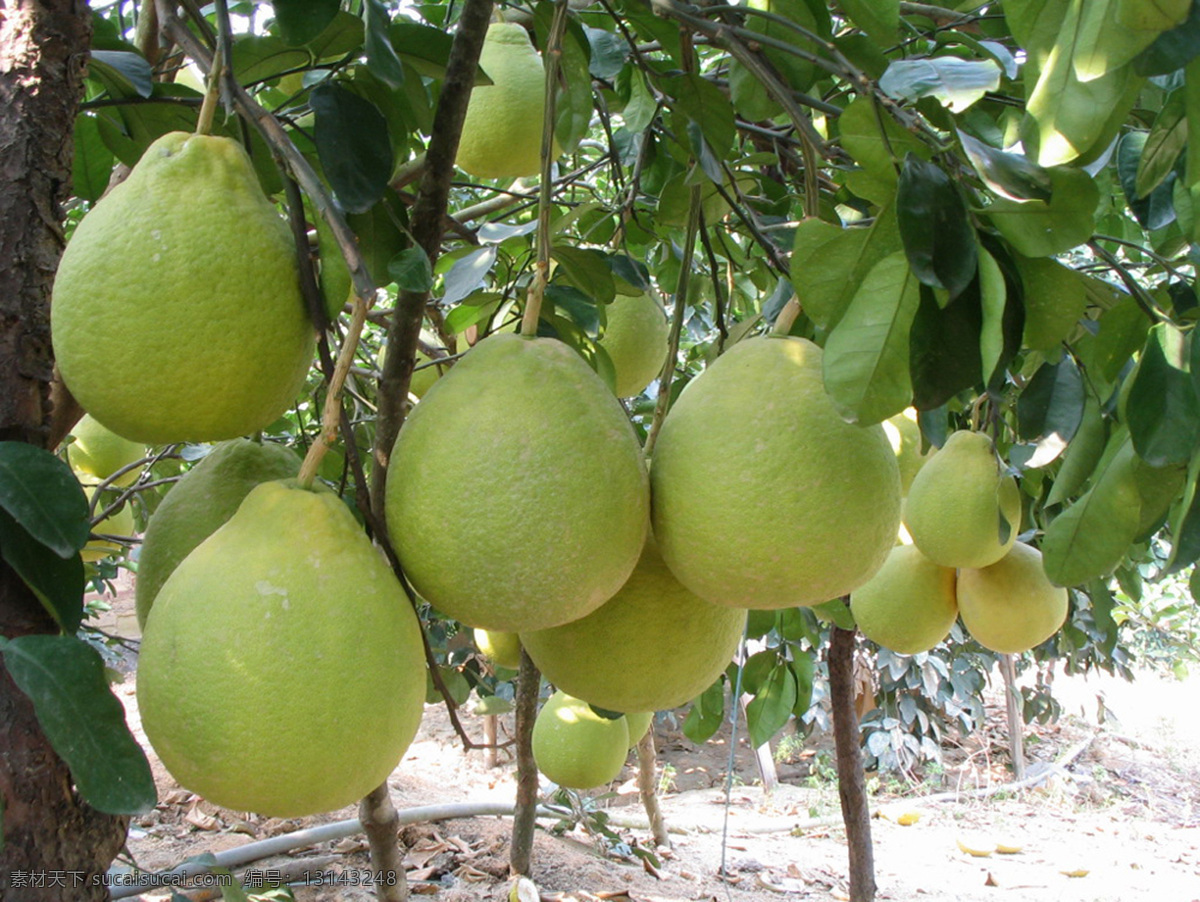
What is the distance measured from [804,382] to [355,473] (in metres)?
0.39

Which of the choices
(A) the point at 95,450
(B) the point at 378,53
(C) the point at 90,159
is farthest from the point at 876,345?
(A) the point at 95,450

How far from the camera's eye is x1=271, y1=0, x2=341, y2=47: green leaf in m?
0.71

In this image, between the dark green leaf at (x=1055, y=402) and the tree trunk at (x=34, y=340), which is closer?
the tree trunk at (x=34, y=340)

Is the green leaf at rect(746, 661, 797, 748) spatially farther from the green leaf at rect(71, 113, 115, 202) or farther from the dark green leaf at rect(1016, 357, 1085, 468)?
the green leaf at rect(71, 113, 115, 202)

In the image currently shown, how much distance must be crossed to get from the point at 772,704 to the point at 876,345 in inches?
70.0

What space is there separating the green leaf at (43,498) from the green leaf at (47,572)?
2cm

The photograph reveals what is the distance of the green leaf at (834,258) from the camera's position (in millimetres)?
675

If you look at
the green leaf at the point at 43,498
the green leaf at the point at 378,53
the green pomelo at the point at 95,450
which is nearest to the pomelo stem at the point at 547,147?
the green leaf at the point at 378,53

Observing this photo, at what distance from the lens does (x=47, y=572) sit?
0.71m

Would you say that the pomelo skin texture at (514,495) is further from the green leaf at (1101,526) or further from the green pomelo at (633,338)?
the green pomelo at (633,338)

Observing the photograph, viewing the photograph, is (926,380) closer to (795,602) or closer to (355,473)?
(795,602)

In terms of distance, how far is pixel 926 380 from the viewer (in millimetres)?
655

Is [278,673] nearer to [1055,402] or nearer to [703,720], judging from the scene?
[1055,402]

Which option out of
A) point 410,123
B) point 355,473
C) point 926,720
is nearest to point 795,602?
point 355,473
